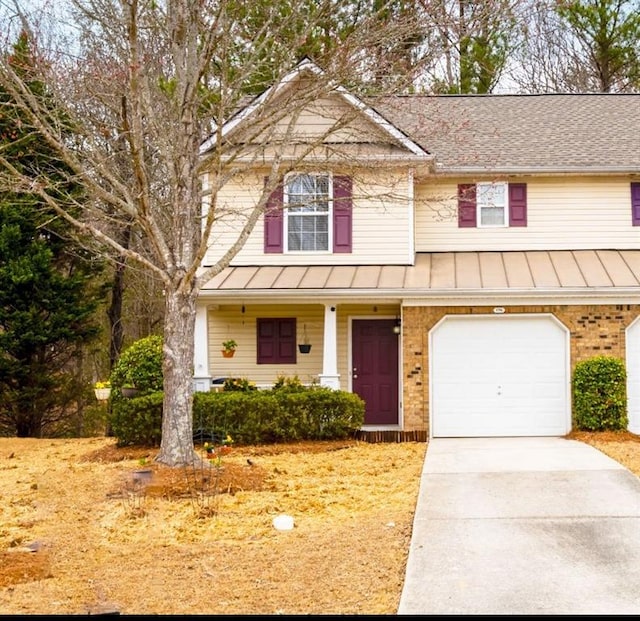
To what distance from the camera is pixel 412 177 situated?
15742 millimetres

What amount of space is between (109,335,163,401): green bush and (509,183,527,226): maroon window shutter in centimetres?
766

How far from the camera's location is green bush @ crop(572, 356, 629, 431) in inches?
551

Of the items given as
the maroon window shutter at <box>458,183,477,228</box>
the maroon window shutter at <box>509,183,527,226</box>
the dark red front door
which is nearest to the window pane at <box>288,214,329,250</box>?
the dark red front door

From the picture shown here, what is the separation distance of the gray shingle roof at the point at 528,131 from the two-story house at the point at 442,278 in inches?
2.8

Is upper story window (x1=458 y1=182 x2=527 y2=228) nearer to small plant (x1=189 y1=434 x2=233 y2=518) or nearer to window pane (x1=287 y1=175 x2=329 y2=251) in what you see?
window pane (x1=287 y1=175 x2=329 y2=251)

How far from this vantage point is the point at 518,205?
1661 centimetres

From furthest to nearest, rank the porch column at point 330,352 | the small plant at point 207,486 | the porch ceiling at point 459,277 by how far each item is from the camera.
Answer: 1. the porch column at point 330,352
2. the porch ceiling at point 459,277
3. the small plant at point 207,486

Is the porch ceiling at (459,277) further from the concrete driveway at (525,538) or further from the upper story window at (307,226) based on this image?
the concrete driveway at (525,538)

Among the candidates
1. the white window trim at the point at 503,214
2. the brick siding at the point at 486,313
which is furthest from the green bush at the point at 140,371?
the white window trim at the point at 503,214

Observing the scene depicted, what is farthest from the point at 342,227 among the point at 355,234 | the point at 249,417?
the point at 249,417

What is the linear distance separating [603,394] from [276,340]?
6.44 m

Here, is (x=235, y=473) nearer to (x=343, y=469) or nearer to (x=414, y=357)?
(x=343, y=469)

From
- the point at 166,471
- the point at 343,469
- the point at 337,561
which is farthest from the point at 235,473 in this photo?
the point at 337,561

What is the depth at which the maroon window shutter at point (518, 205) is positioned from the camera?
653 inches
